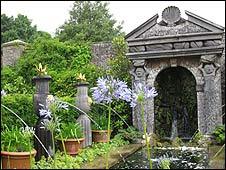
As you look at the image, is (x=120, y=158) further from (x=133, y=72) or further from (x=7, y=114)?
(x=133, y=72)

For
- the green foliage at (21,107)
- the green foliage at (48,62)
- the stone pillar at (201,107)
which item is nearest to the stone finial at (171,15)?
the stone pillar at (201,107)

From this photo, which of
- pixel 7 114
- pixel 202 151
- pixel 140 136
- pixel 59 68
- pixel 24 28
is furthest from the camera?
pixel 24 28

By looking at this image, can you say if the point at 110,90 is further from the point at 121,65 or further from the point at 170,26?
the point at 121,65

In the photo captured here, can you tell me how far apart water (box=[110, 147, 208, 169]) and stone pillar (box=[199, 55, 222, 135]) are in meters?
1.08

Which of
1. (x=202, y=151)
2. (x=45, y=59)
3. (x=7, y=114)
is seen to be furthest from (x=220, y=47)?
(x=45, y=59)

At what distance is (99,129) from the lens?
9453 millimetres

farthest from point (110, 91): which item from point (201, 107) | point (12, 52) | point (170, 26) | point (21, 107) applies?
point (12, 52)

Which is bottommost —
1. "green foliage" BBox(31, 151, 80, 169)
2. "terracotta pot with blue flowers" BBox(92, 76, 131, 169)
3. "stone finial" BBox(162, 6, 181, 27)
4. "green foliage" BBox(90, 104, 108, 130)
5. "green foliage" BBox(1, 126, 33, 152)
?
"green foliage" BBox(31, 151, 80, 169)

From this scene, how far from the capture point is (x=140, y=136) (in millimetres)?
10031

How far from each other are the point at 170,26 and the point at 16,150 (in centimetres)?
563

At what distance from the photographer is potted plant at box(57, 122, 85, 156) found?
7.60 m

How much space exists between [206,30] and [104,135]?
11.8 feet

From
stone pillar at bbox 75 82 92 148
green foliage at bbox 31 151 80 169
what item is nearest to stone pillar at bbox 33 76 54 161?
green foliage at bbox 31 151 80 169

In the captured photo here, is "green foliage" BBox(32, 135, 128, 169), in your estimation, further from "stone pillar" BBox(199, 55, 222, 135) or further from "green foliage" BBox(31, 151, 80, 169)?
"stone pillar" BBox(199, 55, 222, 135)
